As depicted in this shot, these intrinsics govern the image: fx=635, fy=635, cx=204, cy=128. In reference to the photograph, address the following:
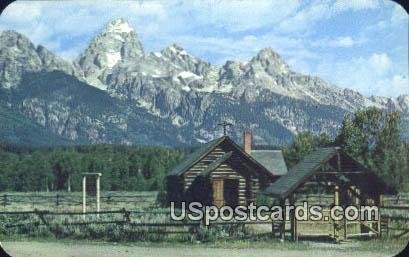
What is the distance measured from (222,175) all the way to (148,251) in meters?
14.2

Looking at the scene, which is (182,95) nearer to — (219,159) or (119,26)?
(219,159)

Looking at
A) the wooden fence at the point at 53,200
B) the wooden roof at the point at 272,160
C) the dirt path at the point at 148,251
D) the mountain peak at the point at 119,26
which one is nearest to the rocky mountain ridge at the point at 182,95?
the mountain peak at the point at 119,26

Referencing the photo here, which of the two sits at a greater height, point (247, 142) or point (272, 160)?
point (247, 142)

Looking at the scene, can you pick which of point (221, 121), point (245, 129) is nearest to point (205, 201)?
point (245, 129)

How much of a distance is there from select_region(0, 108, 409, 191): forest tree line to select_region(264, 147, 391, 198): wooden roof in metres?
1.30

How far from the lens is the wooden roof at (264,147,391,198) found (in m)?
19.1

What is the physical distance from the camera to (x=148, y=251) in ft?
55.7

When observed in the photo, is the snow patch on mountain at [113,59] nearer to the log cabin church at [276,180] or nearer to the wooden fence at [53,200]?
the log cabin church at [276,180]

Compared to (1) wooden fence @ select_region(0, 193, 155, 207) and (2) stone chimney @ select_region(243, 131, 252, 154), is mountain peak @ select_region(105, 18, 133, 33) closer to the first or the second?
(2) stone chimney @ select_region(243, 131, 252, 154)

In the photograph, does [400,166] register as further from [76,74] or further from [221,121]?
[76,74]

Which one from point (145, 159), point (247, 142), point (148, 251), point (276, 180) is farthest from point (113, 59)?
point (148, 251)

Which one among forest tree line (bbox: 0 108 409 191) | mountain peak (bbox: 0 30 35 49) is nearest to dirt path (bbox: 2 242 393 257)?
forest tree line (bbox: 0 108 409 191)

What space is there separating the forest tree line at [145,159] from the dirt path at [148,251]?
16.2 ft

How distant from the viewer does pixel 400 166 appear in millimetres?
22688
